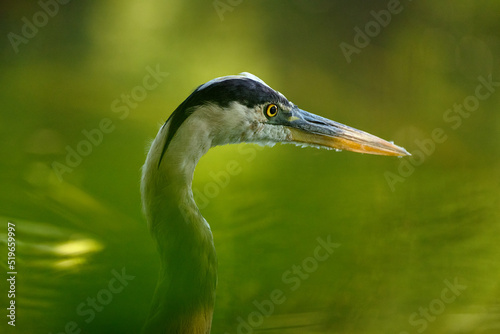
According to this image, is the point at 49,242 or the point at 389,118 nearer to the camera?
the point at 49,242

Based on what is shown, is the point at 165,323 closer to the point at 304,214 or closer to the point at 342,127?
the point at 342,127

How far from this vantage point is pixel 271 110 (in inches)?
36.0

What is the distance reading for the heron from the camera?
2.70 feet

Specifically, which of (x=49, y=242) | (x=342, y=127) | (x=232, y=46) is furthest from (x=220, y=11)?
(x=49, y=242)

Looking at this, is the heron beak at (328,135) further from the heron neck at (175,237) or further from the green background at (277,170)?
the green background at (277,170)

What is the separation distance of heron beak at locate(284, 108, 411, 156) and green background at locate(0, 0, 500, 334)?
461 millimetres

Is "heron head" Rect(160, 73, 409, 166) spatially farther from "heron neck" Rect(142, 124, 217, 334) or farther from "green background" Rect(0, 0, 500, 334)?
"green background" Rect(0, 0, 500, 334)

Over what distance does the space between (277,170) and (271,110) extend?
62cm

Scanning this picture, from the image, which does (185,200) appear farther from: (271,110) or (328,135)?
(328,135)

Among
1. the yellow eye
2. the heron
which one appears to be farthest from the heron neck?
the yellow eye

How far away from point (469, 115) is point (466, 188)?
30 centimetres

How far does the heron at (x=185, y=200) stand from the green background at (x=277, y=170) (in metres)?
0.39

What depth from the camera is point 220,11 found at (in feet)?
4.92

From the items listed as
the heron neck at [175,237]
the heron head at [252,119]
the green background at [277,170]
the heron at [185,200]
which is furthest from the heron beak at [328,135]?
the green background at [277,170]
